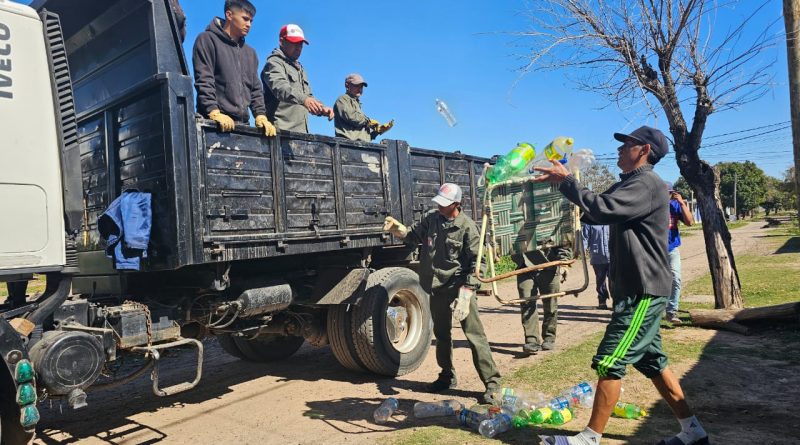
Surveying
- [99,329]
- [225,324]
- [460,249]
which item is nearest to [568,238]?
[460,249]

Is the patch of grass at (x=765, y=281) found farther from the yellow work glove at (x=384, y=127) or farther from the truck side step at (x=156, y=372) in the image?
the truck side step at (x=156, y=372)

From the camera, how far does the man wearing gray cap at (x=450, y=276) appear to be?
4457 millimetres

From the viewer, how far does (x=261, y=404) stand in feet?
16.1

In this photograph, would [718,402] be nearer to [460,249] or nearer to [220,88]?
[460,249]

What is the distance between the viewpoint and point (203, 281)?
14.3 ft

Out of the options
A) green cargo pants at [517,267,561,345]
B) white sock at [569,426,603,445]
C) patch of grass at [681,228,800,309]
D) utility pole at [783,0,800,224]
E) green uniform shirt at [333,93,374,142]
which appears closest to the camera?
white sock at [569,426,603,445]

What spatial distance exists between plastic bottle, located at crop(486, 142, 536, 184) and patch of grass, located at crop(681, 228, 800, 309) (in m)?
4.84

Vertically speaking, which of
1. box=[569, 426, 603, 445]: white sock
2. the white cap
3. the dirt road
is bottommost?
the dirt road

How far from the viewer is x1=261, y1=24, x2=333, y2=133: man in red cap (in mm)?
5363

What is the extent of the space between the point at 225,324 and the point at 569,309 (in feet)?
20.8

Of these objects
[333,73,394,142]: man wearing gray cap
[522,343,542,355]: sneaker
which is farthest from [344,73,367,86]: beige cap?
[522,343,542,355]: sneaker

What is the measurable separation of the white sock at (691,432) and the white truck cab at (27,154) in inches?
158

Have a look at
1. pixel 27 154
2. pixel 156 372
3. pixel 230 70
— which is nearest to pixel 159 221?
pixel 27 154

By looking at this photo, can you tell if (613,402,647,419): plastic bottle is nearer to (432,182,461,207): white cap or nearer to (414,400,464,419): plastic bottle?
(414,400,464,419): plastic bottle
